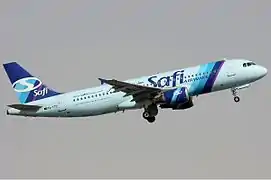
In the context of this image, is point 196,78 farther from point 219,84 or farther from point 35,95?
point 35,95

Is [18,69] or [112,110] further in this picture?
[18,69]

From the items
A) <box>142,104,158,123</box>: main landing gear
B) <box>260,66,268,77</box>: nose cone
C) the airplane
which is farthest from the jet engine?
<box>260,66,268,77</box>: nose cone

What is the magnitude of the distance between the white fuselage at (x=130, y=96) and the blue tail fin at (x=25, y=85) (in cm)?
116

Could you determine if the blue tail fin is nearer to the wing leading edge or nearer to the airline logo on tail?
the airline logo on tail

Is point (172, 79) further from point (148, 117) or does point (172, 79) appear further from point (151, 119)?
point (151, 119)

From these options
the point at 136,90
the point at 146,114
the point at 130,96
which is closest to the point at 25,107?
the point at 130,96

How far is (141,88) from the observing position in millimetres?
83375

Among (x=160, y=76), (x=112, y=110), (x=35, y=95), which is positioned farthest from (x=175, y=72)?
(x=35, y=95)

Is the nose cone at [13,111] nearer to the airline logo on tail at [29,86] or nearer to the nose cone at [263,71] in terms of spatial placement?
the airline logo on tail at [29,86]

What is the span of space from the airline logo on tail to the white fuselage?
1539 mm

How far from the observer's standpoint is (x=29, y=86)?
91.0m

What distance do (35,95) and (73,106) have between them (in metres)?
4.95

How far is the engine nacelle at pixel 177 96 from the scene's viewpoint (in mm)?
82750

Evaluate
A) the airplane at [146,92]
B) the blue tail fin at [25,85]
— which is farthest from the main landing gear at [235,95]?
the blue tail fin at [25,85]
